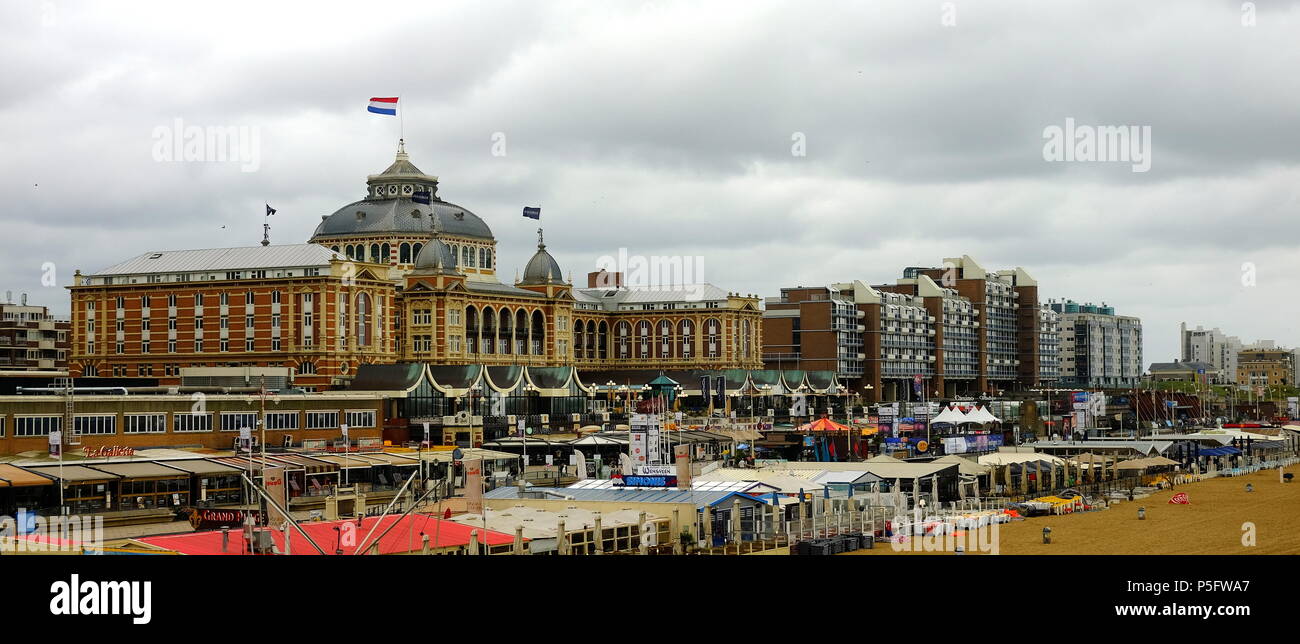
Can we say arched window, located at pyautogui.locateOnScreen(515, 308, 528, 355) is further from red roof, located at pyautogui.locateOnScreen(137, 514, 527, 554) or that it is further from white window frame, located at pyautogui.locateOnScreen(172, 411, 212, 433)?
red roof, located at pyautogui.locateOnScreen(137, 514, 527, 554)

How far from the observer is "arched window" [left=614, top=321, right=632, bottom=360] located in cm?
16938

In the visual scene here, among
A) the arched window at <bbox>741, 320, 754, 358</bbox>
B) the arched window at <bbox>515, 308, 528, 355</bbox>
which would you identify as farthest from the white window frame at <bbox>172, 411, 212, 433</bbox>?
the arched window at <bbox>741, 320, 754, 358</bbox>

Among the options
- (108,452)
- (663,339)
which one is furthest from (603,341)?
(108,452)

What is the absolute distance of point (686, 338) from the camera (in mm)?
167250

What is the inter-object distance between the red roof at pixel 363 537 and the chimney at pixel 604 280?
130 m

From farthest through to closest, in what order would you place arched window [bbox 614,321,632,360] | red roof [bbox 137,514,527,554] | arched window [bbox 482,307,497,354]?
arched window [bbox 614,321,632,360] → arched window [bbox 482,307,497,354] → red roof [bbox 137,514,527,554]

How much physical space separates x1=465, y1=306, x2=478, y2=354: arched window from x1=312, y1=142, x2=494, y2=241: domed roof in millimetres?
18437

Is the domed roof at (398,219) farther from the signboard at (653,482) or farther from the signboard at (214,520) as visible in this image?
the signboard at (214,520)

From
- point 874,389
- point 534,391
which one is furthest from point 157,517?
point 874,389

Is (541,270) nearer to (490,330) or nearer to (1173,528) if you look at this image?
(490,330)

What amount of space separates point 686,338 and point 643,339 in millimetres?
5367

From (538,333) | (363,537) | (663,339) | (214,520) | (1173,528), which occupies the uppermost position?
(538,333)

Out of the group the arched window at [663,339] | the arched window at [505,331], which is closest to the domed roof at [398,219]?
the arched window at [505,331]

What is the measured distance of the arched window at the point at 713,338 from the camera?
540ft
